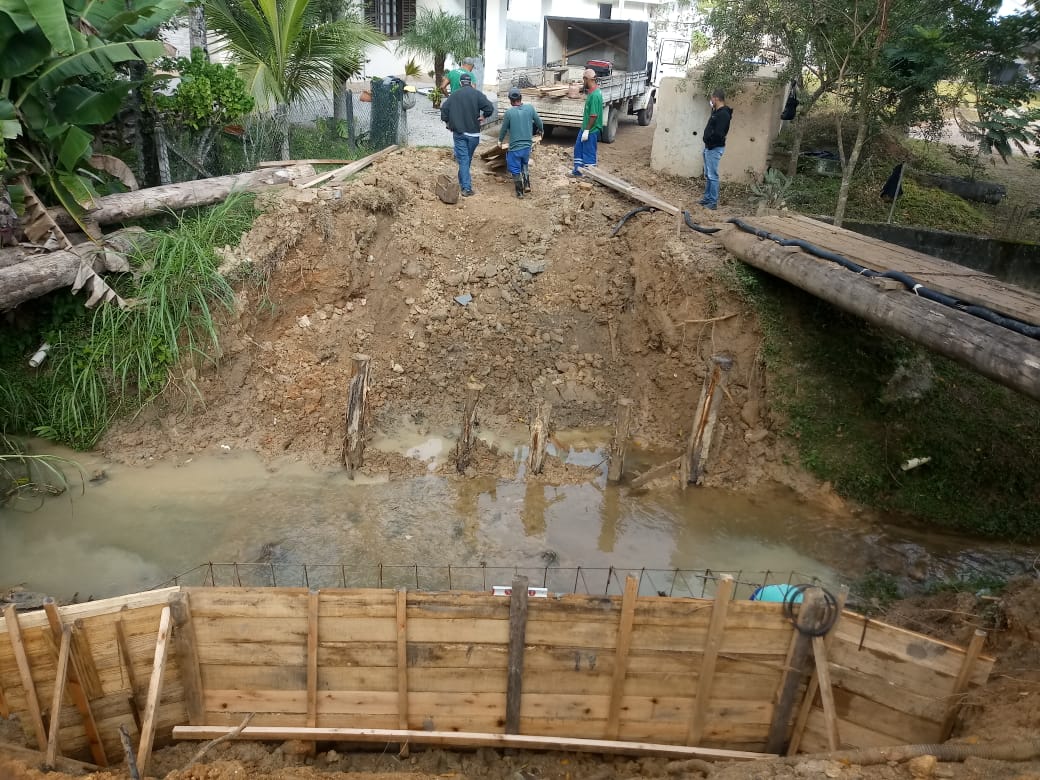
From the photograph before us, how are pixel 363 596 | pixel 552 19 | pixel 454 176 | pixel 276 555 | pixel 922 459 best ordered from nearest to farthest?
pixel 363 596
pixel 276 555
pixel 922 459
pixel 454 176
pixel 552 19

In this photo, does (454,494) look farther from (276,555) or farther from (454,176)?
(454,176)

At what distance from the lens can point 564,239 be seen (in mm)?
11609

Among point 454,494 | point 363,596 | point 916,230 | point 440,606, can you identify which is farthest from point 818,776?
point 916,230

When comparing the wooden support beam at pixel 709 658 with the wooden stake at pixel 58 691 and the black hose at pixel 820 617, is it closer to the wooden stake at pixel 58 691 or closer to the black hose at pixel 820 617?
the black hose at pixel 820 617

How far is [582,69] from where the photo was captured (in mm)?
17906

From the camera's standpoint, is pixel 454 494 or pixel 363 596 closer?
pixel 363 596

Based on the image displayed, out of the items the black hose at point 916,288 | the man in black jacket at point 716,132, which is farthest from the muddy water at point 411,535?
the man in black jacket at point 716,132

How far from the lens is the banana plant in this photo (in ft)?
Answer: 25.7

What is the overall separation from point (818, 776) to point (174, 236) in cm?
908

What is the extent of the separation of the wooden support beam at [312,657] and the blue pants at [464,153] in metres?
8.26

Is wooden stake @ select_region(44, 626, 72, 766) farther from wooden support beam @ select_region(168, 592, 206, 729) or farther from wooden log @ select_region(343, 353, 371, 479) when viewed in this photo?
wooden log @ select_region(343, 353, 371, 479)

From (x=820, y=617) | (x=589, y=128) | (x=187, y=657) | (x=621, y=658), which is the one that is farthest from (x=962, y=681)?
(x=589, y=128)

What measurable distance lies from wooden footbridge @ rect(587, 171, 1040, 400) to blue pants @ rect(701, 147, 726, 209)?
1.89m

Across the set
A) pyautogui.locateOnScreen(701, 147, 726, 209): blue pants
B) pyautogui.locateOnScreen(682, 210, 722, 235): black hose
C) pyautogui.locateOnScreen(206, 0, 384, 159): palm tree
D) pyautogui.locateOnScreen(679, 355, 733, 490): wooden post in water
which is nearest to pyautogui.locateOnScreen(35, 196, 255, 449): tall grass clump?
pyautogui.locateOnScreen(206, 0, 384, 159): palm tree
